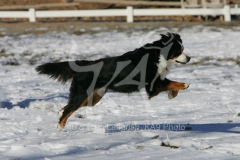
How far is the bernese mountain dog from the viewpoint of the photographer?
7223mm

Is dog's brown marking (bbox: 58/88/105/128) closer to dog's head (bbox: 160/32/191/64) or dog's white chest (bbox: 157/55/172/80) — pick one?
dog's white chest (bbox: 157/55/172/80)

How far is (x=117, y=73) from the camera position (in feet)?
24.0

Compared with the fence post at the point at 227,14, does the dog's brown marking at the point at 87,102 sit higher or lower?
lower

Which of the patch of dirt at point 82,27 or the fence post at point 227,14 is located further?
the fence post at point 227,14

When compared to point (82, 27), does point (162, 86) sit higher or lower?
lower

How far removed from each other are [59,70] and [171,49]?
5.30 ft

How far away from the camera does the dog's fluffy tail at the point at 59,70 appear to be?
7.41 meters

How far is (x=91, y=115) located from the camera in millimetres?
8258

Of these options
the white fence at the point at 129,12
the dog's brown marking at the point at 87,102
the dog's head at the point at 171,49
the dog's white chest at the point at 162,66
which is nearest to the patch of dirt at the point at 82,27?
the white fence at the point at 129,12

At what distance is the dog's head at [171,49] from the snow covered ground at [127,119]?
0.90 m

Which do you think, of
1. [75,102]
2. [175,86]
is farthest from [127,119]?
[75,102]

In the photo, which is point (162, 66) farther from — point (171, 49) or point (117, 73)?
point (117, 73)

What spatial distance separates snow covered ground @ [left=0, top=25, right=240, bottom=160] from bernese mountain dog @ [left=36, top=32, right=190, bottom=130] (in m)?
0.46

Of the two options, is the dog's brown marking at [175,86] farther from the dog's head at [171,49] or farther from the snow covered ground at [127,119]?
the snow covered ground at [127,119]
